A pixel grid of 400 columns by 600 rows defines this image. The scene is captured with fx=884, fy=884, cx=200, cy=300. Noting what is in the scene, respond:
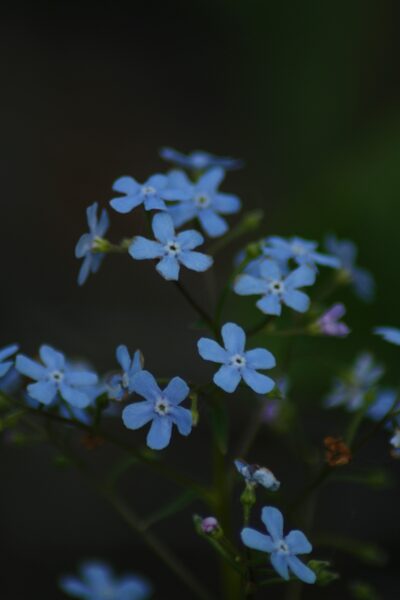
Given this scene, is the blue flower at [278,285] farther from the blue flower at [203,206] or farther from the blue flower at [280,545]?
the blue flower at [280,545]

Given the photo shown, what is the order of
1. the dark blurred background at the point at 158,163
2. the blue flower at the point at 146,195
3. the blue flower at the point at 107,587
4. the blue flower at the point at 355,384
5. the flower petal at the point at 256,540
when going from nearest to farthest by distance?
the flower petal at the point at 256,540 < the blue flower at the point at 146,195 < the blue flower at the point at 355,384 < the blue flower at the point at 107,587 < the dark blurred background at the point at 158,163

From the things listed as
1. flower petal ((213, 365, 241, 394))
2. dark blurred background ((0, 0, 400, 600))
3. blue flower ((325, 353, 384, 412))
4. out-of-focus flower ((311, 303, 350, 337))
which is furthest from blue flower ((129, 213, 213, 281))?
dark blurred background ((0, 0, 400, 600))

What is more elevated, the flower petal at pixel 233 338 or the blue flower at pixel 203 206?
the blue flower at pixel 203 206

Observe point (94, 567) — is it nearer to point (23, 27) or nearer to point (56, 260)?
point (56, 260)

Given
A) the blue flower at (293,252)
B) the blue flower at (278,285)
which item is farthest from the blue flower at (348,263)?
the blue flower at (278,285)

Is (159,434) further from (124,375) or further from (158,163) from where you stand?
(158,163)

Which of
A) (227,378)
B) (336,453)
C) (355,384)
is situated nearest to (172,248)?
(227,378)

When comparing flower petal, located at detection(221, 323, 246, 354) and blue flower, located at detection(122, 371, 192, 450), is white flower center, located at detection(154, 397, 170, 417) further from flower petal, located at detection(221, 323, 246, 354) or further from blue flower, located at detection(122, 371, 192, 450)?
flower petal, located at detection(221, 323, 246, 354)
